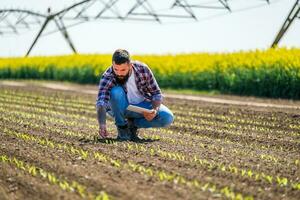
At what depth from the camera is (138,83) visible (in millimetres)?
7949

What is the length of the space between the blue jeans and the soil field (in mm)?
251

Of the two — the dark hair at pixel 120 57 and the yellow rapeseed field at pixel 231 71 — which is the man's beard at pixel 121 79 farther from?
the yellow rapeseed field at pixel 231 71

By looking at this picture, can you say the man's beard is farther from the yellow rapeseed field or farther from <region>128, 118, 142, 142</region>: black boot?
the yellow rapeseed field

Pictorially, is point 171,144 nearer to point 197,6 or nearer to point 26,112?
point 26,112

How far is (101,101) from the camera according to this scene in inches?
312

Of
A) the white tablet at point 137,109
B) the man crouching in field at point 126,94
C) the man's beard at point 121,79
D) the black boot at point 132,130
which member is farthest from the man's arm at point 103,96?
the black boot at point 132,130

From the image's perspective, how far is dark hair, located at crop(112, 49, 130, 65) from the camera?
7.34 m

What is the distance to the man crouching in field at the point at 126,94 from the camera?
310 inches

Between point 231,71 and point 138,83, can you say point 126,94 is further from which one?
point 231,71

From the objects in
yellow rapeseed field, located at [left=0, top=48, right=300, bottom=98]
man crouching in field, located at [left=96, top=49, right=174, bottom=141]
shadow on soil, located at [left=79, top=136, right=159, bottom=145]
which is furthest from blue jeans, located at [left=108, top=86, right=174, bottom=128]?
yellow rapeseed field, located at [left=0, top=48, right=300, bottom=98]

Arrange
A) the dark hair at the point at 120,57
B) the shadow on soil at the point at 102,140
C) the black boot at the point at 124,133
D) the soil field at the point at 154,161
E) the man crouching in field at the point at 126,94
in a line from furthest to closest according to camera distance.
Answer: the black boot at the point at 124,133, the shadow on soil at the point at 102,140, the man crouching in field at the point at 126,94, the dark hair at the point at 120,57, the soil field at the point at 154,161

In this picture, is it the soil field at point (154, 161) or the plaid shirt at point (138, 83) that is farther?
the plaid shirt at point (138, 83)

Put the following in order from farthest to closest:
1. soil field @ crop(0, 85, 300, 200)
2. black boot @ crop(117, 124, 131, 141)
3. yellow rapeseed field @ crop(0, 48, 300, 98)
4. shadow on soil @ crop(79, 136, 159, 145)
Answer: yellow rapeseed field @ crop(0, 48, 300, 98) < black boot @ crop(117, 124, 131, 141) < shadow on soil @ crop(79, 136, 159, 145) < soil field @ crop(0, 85, 300, 200)

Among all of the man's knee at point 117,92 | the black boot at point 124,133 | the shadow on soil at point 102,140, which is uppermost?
the man's knee at point 117,92
